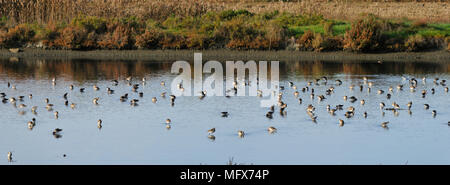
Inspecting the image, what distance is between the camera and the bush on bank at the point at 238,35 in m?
56.6

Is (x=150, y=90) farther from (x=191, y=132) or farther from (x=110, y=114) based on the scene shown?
(x=191, y=132)

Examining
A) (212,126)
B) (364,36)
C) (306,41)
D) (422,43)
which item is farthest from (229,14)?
(212,126)

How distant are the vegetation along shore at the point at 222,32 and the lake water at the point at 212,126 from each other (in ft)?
39.9

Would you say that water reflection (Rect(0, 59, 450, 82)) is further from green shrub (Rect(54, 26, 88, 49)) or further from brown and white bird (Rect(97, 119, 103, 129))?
brown and white bird (Rect(97, 119, 103, 129))

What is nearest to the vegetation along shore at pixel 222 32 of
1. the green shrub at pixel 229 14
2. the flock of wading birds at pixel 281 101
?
the green shrub at pixel 229 14

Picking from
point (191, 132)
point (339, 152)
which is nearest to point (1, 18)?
point (191, 132)

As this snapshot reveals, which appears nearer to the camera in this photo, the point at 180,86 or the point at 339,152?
the point at 339,152

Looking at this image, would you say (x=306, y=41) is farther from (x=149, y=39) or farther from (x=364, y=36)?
(x=149, y=39)

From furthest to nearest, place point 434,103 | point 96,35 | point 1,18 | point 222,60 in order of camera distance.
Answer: point 1,18 < point 96,35 < point 222,60 < point 434,103

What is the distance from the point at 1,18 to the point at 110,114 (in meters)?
34.2

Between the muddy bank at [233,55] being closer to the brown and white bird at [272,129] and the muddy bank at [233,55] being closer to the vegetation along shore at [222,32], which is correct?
the vegetation along shore at [222,32]

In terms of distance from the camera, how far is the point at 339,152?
83.3 feet

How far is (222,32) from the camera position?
5825cm

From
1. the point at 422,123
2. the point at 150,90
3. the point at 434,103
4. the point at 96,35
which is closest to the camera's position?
the point at 422,123
